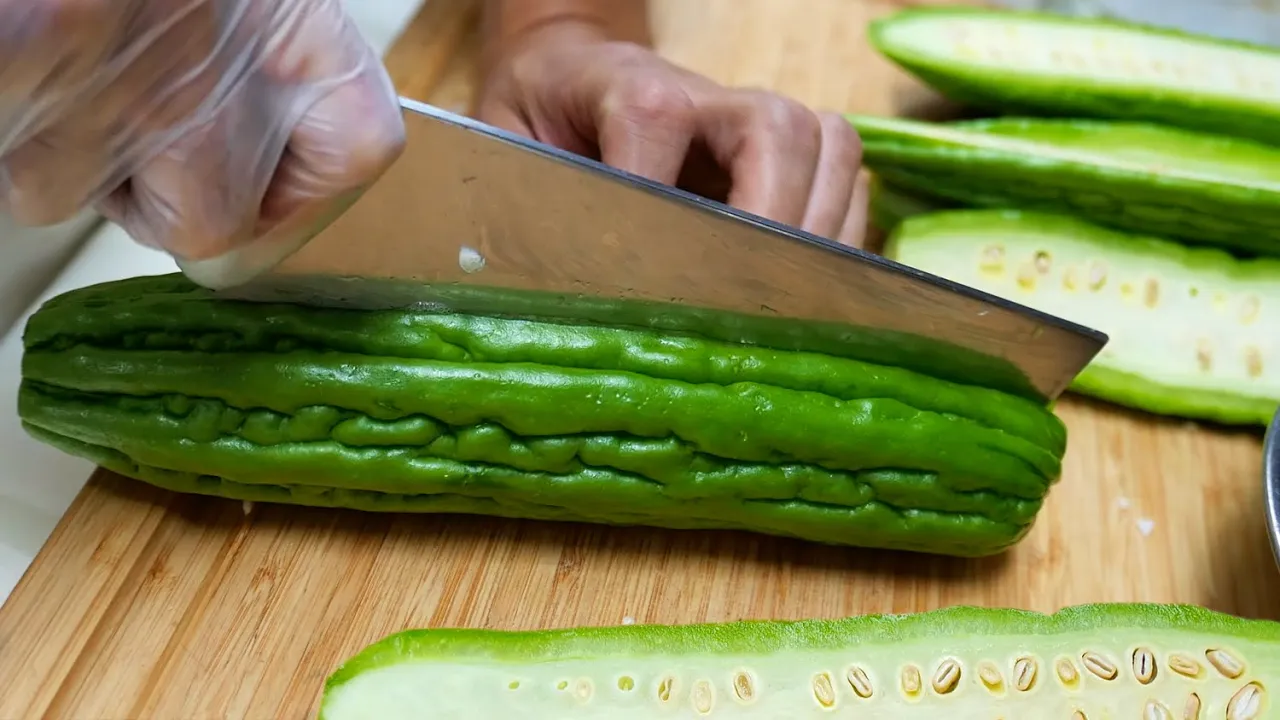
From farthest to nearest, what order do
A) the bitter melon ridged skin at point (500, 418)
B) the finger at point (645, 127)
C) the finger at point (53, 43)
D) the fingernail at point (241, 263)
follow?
the finger at point (645, 127), the bitter melon ridged skin at point (500, 418), the fingernail at point (241, 263), the finger at point (53, 43)

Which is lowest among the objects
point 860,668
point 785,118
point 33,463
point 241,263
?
point 33,463

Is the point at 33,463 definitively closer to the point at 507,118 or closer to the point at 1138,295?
the point at 507,118

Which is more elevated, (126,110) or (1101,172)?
(126,110)

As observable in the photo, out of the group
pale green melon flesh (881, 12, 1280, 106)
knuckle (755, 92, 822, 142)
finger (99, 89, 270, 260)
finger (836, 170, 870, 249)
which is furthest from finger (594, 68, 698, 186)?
pale green melon flesh (881, 12, 1280, 106)

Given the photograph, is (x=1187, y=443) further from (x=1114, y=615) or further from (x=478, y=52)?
(x=478, y=52)

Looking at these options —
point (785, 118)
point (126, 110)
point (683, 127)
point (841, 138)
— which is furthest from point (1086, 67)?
point (126, 110)

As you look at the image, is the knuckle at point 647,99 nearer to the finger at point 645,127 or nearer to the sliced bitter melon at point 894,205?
the finger at point 645,127

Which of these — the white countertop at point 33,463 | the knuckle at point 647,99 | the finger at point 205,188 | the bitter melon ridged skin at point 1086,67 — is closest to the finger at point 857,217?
the bitter melon ridged skin at point 1086,67
